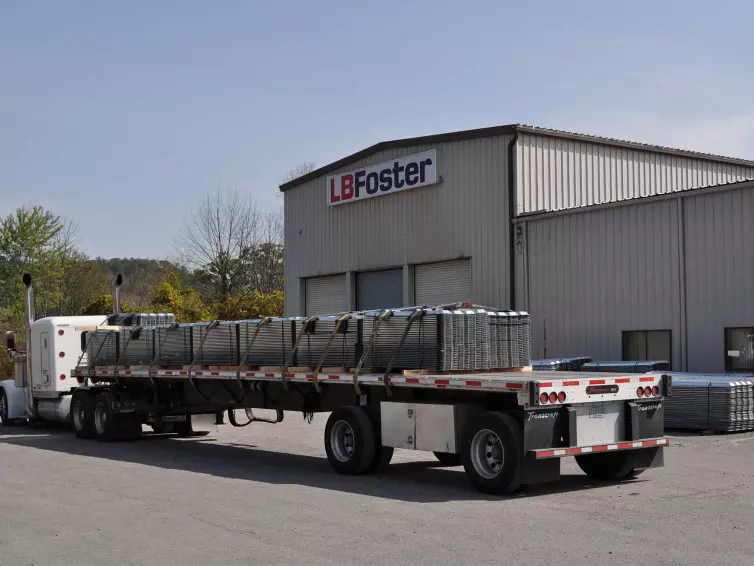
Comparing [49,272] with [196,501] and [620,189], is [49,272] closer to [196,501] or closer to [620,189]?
[620,189]

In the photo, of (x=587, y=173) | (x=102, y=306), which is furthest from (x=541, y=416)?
(x=102, y=306)

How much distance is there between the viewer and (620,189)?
28.9 metres

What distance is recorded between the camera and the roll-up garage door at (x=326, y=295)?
3272 cm

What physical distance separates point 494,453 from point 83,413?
1091 centimetres

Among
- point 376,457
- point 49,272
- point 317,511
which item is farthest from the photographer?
point 49,272

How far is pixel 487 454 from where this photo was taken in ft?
38.2

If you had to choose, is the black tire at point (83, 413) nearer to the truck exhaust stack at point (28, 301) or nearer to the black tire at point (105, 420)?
the black tire at point (105, 420)

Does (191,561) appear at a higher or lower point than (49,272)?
lower

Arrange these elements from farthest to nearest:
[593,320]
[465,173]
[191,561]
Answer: [465,173] < [593,320] < [191,561]

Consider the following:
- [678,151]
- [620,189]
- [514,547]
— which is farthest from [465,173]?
[514,547]

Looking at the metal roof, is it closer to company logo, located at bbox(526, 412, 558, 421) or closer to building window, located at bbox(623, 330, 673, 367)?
building window, located at bbox(623, 330, 673, 367)

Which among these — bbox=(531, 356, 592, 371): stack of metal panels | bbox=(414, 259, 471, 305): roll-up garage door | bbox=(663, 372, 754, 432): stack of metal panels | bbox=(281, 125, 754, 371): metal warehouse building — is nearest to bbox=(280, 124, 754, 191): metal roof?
bbox=(281, 125, 754, 371): metal warehouse building

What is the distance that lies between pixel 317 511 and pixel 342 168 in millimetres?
23322

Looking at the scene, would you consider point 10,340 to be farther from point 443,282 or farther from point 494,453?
point 494,453
